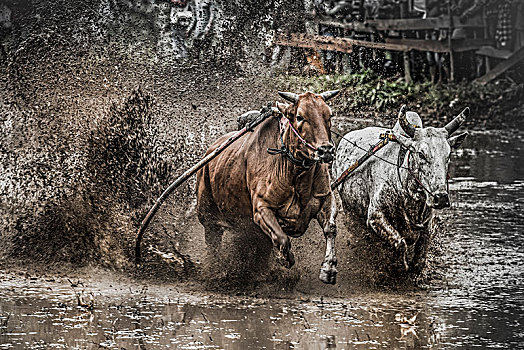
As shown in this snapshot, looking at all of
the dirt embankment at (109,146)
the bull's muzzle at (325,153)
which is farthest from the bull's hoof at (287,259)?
the dirt embankment at (109,146)

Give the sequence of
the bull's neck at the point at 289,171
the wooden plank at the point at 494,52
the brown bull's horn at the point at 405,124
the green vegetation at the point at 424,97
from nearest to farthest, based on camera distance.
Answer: the bull's neck at the point at 289,171, the brown bull's horn at the point at 405,124, the green vegetation at the point at 424,97, the wooden plank at the point at 494,52

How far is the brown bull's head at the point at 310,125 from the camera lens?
6.40 metres

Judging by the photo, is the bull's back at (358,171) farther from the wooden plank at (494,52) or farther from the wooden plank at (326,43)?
the wooden plank at (494,52)

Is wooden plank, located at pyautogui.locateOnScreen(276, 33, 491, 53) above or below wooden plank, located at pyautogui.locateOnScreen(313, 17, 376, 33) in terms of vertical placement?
below

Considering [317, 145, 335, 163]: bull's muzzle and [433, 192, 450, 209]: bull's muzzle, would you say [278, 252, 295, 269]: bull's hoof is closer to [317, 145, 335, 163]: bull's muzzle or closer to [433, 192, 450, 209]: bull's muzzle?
[317, 145, 335, 163]: bull's muzzle

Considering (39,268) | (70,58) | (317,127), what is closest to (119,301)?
(39,268)

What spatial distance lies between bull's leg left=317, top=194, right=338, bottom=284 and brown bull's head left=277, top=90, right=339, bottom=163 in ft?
1.78

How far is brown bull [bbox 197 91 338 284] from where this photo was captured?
659cm

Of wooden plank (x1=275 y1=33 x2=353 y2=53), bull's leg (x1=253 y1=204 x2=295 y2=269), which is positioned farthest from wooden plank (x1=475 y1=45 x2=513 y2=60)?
bull's leg (x1=253 y1=204 x2=295 y2=269)

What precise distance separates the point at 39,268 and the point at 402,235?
3.47 meters

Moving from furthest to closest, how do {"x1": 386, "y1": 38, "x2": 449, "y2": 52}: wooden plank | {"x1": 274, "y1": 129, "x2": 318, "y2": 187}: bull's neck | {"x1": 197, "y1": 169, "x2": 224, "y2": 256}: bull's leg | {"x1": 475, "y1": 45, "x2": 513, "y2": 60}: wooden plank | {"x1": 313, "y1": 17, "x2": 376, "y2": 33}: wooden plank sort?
{"x1": 386, "y1": 38, "x2": 449, "y2": 52}: wooden plank
{"x1": 475, "y1": 45, "x2": 513, "y2": 60}: wooden plank
{"x1": 313, "y1": 17, "x2": 376, "y2": 33}: wooden plank
{"x1": 197, "y1": 169, "x2": 224, "y2": 256}: bull's leg
{"x1": 274, "y1": 129, "x2": 318, "y2": 187}: bull's neck

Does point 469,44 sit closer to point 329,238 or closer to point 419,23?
point 419,23

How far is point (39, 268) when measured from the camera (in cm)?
845

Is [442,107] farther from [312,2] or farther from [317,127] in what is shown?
[317,127]
